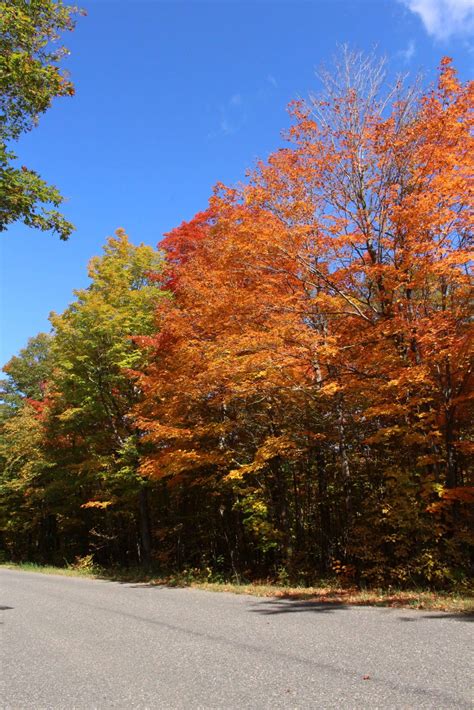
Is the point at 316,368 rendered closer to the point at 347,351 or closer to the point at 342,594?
the point at 347,351

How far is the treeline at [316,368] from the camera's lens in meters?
10.7

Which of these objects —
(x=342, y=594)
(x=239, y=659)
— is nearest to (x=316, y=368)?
(x=342, y=594)

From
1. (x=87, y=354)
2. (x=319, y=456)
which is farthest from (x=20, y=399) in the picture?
(x=319, y=456)

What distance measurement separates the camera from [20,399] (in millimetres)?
35531

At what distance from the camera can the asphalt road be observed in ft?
Answer: 13.7

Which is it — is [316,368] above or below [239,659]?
above

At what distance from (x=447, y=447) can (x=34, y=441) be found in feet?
69.8

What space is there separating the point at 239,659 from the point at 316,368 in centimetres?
879

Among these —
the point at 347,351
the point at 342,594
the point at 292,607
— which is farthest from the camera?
the point at 347,351

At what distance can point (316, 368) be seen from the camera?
1334cm

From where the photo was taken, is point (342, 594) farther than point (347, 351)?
No

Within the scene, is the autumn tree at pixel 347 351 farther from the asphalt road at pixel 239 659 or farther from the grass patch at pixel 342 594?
the asphalt road at pixel 239 659

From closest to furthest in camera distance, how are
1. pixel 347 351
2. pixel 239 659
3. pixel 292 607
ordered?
1. pixel 239 659
2. pixel 292 607
3. pixel 347 351

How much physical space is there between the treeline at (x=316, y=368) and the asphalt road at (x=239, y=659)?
14.4 ft
